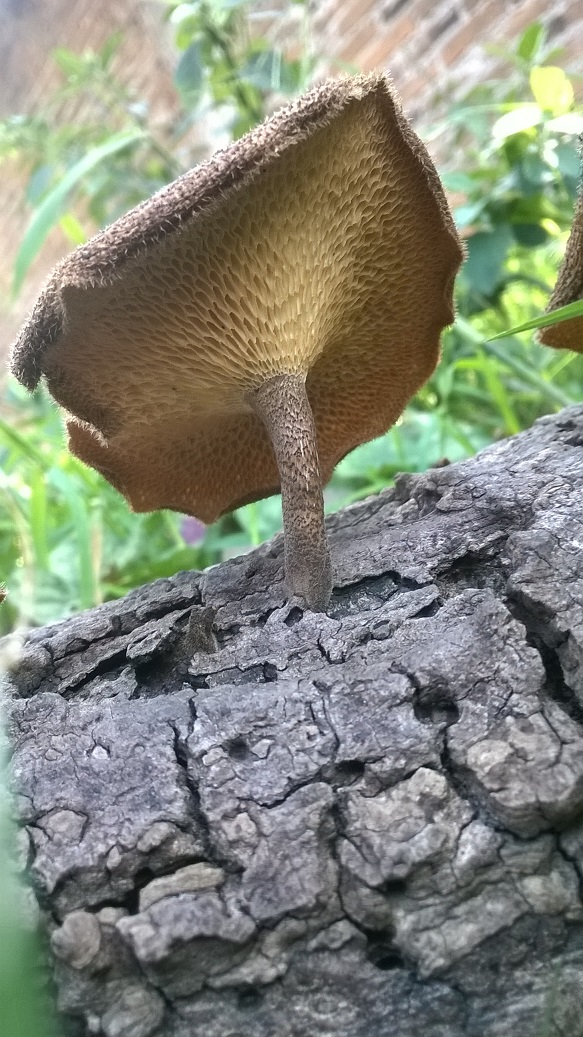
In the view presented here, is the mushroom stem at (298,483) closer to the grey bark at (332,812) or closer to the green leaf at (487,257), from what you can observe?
the grey bark at (332,812)

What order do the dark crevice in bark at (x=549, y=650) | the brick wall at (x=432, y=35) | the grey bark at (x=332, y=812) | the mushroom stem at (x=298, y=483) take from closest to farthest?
the grey bark at (x=332, y=812) → the dark crevice in bark at (x=549, y=650) → the mushroom stem at (x=298, y=483) → the brick wall at (x=432, y=35)

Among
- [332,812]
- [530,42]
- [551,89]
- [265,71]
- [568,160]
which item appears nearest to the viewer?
[332,812]

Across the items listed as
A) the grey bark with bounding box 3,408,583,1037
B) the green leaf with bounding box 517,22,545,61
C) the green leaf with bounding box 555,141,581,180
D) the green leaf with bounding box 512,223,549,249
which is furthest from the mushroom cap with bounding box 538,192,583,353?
the green leaf with bounding box 517,22,545,61

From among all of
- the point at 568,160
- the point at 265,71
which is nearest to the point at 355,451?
the point at 568,160

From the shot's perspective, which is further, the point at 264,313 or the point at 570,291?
the point at 570,291

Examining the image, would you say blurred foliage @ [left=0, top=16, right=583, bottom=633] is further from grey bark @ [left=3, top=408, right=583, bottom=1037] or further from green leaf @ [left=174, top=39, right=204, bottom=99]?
grey bark @ [left=3, top=408, right=583, bottom=1037]

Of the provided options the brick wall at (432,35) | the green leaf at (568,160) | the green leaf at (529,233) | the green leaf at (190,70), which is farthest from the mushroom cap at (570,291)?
the brick wall at (432,35)

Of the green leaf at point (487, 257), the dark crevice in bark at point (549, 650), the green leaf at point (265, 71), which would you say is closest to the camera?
the dark crevice in bark at point (549, 650)

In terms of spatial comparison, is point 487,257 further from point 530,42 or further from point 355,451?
point 355,451
